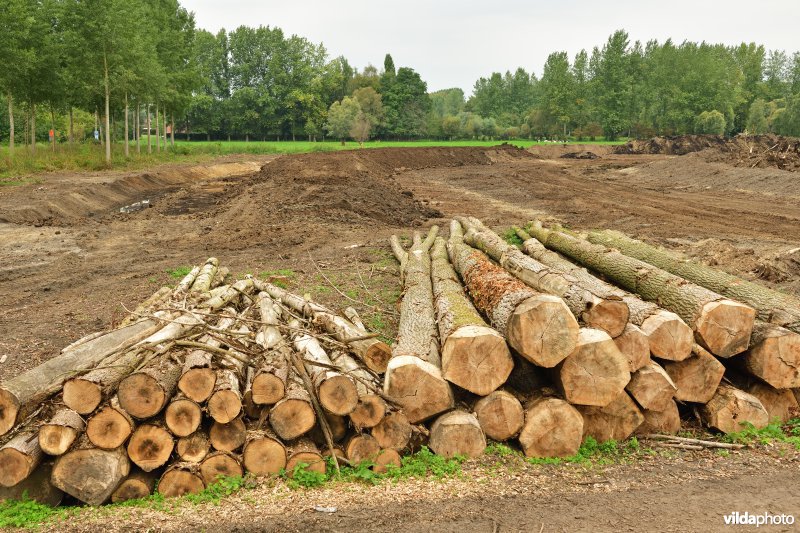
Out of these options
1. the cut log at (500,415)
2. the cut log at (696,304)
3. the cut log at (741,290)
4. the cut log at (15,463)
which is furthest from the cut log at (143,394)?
the cut log at (741,290)

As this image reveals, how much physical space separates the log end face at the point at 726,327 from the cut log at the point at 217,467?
4.61 metres

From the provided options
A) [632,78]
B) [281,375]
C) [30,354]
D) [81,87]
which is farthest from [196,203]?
[632,78]

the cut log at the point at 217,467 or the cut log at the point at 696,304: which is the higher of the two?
the cut log at the point at 696,304

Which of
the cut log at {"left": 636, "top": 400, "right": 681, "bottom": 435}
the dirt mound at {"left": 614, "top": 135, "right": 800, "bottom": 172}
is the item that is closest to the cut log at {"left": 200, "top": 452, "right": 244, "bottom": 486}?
the cut log at {"left": 636, "top": 400, "right": 681, "bottom": 435}

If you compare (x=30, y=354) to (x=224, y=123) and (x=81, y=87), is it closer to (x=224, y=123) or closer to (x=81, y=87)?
(x=81, y=87)

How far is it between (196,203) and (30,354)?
1715cm

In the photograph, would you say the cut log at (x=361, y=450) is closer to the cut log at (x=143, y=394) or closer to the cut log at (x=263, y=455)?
the cut log at (x=263, y=455)

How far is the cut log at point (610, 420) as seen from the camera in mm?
5402

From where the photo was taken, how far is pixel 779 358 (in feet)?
18.4

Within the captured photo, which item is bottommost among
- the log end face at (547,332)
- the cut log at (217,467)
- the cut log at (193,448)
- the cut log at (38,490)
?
the cut log at (38,490)

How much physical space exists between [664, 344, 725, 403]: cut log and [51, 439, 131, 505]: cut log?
5127 mm

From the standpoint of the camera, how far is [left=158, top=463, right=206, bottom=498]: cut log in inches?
181

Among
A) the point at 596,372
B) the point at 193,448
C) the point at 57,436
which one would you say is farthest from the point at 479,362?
the point at 57,436

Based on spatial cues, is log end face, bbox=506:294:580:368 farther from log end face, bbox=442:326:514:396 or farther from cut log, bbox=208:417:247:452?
cut log, bbox=208:417:247:452
